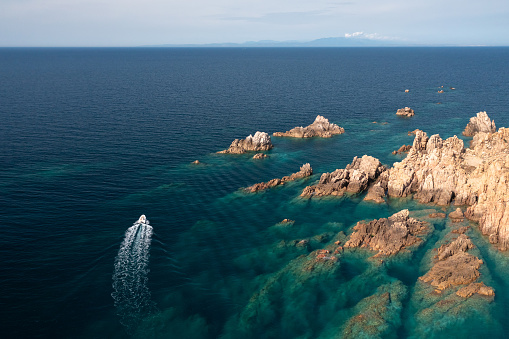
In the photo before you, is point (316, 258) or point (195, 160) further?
point (195, 160)

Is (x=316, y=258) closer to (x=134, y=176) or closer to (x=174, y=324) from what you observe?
(x=174, y=324)

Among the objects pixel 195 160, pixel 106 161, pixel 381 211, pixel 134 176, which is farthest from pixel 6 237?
pixel 381 211

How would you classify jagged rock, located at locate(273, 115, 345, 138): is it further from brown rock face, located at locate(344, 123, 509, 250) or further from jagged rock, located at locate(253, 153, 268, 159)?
brown rock face, located at locate(344, 123, 509, 250)

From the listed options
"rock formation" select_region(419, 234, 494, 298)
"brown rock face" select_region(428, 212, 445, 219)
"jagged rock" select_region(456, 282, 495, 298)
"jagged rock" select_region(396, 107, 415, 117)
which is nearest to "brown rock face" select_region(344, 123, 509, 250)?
"brown rock face" select_region(428, 212, 445, 219)

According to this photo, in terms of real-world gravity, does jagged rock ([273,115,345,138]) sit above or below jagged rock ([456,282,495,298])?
above

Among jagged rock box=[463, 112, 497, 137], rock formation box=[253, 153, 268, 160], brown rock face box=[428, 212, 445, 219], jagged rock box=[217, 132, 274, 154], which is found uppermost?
jagged rock box=[463, 112, 497, 137]

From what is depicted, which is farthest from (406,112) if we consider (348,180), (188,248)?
(188,248)

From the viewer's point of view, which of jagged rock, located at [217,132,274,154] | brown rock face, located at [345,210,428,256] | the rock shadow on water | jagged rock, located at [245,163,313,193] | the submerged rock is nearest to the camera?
the submerged rock
